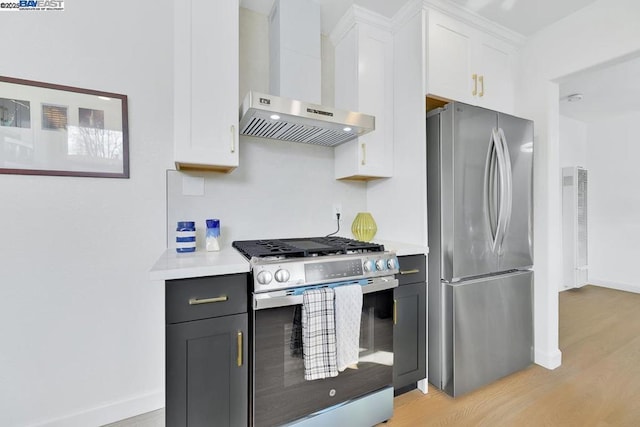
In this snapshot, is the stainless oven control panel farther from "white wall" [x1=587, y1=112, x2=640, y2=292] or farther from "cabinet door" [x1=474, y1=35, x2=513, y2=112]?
"white wall" [x1=587, y1=112, x2=640, y2=292]

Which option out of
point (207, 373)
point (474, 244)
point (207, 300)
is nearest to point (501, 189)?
point (474, 244)

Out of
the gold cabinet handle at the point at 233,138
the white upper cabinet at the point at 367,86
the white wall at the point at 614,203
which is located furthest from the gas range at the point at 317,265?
the white wall at the point at 614,203

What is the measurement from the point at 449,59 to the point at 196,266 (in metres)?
2.13

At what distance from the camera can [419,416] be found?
5.30 ft

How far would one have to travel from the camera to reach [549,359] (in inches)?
82.7

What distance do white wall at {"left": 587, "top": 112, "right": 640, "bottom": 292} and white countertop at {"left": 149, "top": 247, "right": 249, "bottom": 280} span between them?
5726 mm

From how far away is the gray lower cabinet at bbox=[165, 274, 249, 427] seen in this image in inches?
44.5

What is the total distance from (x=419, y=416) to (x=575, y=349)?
1.85 metres

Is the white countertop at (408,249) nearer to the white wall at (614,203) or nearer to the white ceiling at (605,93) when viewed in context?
the white ceiling at (605,93)

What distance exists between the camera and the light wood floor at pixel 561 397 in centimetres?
159

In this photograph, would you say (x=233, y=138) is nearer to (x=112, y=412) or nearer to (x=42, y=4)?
(x=42, y=4)

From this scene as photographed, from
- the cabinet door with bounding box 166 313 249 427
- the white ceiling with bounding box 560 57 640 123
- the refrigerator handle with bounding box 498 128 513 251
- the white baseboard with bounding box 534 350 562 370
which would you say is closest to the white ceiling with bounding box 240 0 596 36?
the white ceiling with bounding box 560 57 640 123

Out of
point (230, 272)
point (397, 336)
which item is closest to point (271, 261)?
point (230, 272)

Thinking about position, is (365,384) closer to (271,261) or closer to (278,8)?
(271,261)
